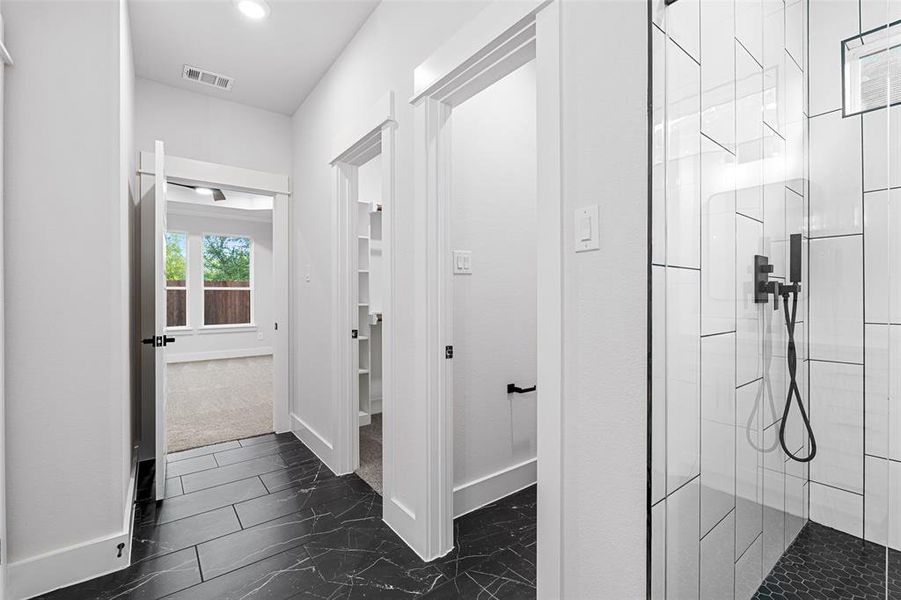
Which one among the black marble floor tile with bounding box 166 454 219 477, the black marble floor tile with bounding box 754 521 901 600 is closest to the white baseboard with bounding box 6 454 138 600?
the black marble floor tile with bounding box 166 454 219 477

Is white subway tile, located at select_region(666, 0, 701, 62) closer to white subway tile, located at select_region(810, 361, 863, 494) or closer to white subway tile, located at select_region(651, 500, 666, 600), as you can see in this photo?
white subway tile, located at select_region(810, 361, 863, 494)

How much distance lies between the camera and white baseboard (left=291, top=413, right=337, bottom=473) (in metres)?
2.84

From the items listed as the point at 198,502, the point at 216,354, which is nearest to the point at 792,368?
the point at 198,502

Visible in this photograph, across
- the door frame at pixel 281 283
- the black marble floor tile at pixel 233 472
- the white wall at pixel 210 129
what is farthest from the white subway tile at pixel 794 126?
the white wall at pixel 210 129

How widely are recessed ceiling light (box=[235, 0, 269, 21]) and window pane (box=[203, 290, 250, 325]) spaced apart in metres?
6.25

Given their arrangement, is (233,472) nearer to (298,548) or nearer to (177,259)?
(298,548)

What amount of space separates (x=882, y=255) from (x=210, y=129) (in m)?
3.86

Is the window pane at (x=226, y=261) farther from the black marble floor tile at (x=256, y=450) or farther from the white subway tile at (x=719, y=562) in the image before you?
the white subway tile at (x=719, y=562)

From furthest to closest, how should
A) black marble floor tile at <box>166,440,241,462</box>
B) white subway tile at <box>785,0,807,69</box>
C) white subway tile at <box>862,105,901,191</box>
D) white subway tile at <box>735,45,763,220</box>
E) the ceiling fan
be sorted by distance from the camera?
the ceiling fan, black marble floor tile at <box>166,440,241,462</box>, white subway tile at <box>735,45,763,220</box>, white subway tile at <box>785,0,807,69</box>, white subway tile at <box>862,105,901,191</box>

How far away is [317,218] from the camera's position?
311 centimetres

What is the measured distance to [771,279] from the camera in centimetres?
86

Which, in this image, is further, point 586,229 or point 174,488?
point 174,488

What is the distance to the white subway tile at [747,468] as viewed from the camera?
35.3 inches

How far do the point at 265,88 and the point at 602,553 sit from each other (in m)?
3.53
